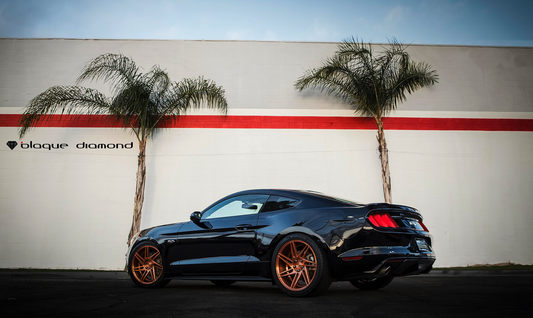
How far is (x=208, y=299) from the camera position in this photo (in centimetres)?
425

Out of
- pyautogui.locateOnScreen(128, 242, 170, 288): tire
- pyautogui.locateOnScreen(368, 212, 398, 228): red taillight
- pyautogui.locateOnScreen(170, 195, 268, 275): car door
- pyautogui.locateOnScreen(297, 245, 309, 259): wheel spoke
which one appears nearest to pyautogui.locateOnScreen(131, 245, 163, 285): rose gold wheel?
pyautogui.locateOnScreen(128, 242, 170, 288): tire

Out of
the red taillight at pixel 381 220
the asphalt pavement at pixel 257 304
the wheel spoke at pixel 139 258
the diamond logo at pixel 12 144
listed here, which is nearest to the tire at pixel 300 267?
the asphalt pavement at pixel 257 304

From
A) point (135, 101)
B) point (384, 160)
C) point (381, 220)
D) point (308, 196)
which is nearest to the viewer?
point (381, 220)

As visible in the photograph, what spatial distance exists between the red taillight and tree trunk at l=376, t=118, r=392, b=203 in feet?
24.6

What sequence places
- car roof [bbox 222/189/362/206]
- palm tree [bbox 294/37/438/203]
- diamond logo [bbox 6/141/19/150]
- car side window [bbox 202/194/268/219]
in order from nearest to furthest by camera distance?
car roof [bbox 222/189/362/206]
car side window [bbox 202/194/268/219]
palm tree [bbox 294/37/438/203]
diamond logo [bbox 6/141/19/150]

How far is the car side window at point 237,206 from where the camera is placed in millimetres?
5051

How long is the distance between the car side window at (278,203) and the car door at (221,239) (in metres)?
0.10

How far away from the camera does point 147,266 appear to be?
564 cm

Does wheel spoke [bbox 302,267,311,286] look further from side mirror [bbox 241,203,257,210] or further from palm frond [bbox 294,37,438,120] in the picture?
palm frond [bbox 294,37,438,120]

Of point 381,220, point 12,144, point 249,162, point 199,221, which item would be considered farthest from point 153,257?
point 12,144

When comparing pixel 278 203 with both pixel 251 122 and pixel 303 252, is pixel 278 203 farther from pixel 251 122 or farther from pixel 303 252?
pixel 251 122

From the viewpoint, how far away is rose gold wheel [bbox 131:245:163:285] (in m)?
5.56

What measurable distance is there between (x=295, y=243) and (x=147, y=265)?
92.3 inches

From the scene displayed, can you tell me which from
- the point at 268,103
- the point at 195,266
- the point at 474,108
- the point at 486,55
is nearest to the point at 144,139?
the point at 268,103
